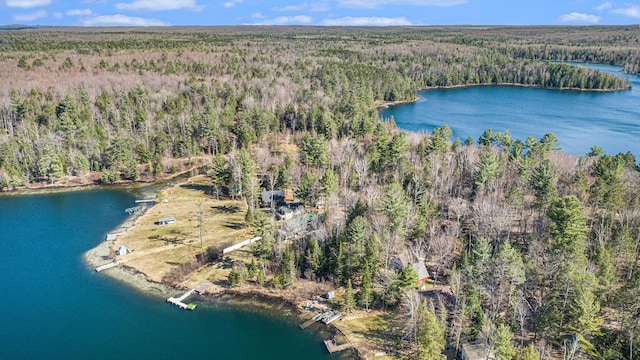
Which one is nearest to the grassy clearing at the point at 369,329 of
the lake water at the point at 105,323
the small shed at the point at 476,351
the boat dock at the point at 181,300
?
the lake water at the point at 105,323

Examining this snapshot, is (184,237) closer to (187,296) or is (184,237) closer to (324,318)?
(187,296)

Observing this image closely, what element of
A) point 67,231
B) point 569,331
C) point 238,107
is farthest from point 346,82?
point 569,331

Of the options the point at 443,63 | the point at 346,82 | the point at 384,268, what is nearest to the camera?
the point at 384,268

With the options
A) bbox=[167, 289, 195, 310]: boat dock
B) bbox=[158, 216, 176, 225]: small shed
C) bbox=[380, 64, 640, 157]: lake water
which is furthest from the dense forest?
bbox=[380, 64, 640, 157]: lake water

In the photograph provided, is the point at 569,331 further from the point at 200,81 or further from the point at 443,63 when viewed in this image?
the point at 443,63

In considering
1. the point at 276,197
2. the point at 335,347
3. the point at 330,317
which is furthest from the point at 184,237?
the point at 335,347

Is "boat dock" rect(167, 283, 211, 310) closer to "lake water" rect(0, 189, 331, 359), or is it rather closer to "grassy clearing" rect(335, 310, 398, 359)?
"lake water" rect(0, 189, 331, 359)
